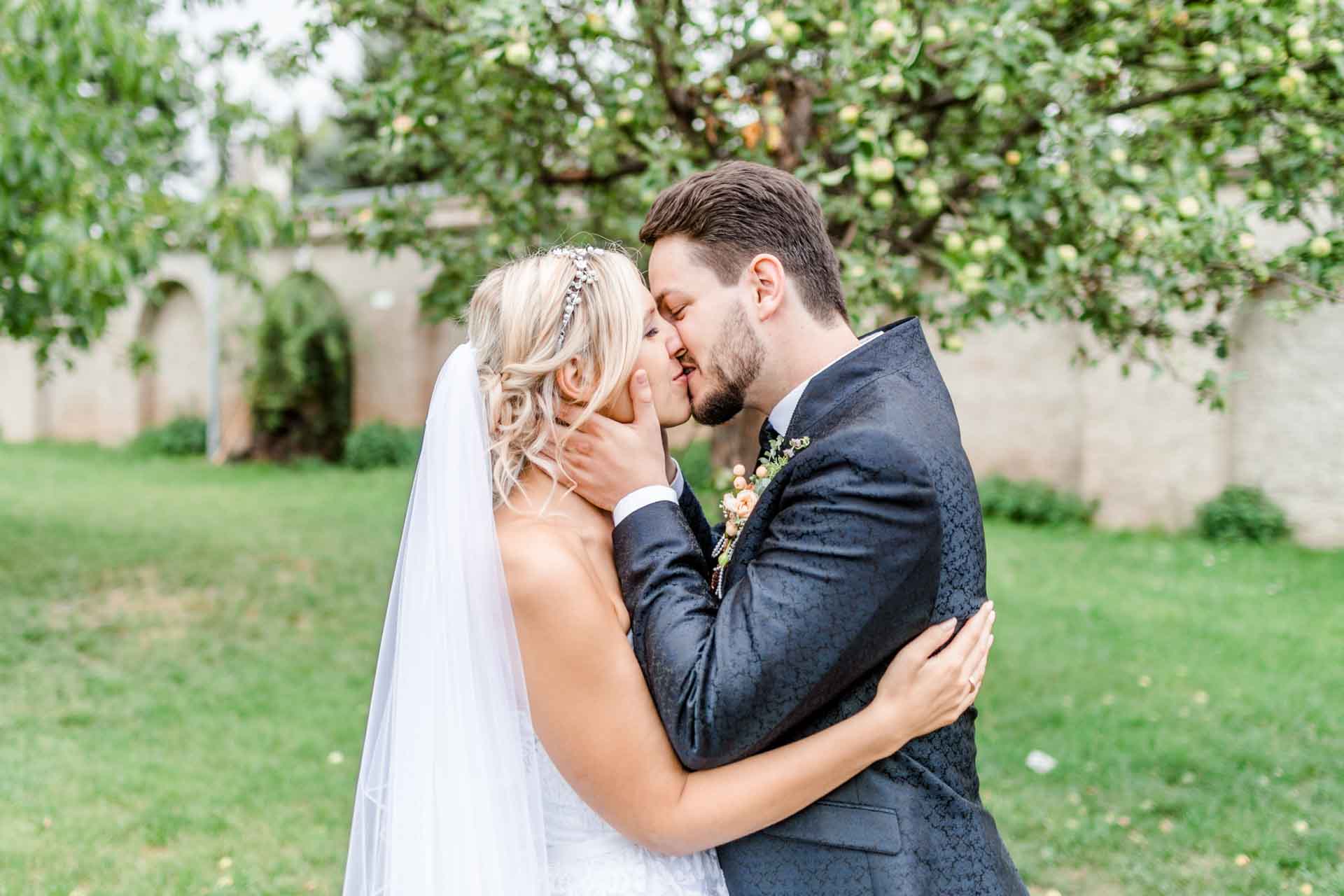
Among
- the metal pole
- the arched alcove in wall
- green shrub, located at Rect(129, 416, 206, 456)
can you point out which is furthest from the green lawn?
the arched alcove in wall

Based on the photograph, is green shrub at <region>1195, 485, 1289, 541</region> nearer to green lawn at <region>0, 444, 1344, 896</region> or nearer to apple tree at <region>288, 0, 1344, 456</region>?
green lawn at <region>0, 444, 1344, 896</region>

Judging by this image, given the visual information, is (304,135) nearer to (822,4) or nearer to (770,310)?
(822,4)

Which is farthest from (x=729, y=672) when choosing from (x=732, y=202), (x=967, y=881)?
(x=732, y=202)

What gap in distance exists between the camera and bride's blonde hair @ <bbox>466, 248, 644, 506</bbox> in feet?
6.91

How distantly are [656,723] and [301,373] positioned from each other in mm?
15568

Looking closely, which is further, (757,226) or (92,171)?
(92,171)

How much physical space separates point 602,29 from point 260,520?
923 centimetres

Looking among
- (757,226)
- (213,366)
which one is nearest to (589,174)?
(757,226)

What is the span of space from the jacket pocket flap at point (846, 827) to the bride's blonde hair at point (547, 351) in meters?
0.76

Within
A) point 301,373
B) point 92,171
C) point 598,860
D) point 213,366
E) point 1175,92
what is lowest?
point 213,366

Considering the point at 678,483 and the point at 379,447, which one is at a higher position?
the point at 678,483

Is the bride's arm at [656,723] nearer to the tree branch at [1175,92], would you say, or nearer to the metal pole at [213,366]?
the tree branch at [1175,92]

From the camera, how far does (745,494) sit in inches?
85.9

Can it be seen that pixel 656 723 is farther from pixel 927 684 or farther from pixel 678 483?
pixel 678 483
